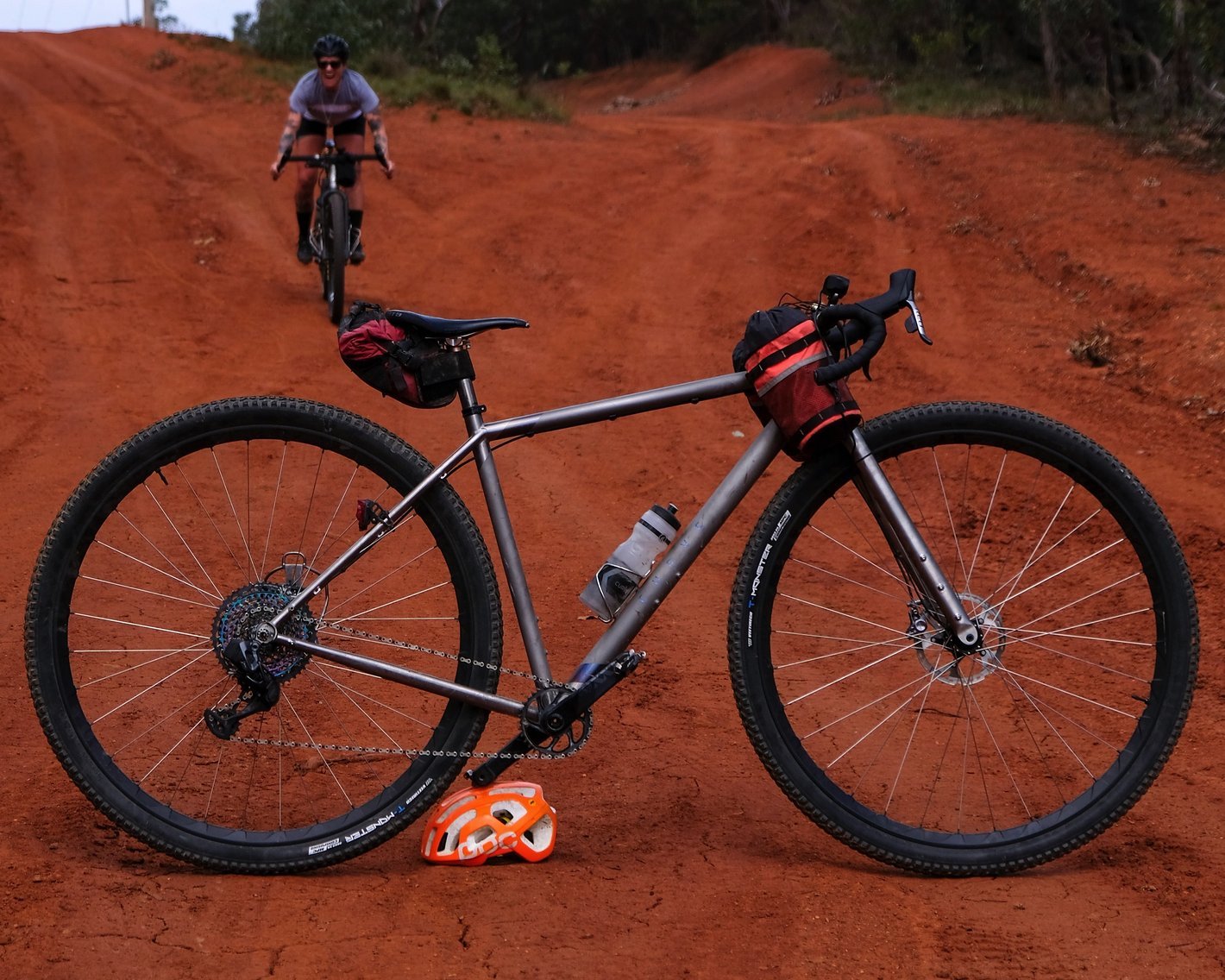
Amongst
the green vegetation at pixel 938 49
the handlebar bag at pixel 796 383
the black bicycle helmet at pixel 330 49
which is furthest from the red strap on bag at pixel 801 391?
the green vegetation at pixel 938 49

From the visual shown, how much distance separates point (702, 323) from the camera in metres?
9.41

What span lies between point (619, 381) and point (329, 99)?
329cm

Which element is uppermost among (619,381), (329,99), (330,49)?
(330,49)

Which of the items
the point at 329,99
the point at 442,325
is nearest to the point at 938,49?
the point at 329,99

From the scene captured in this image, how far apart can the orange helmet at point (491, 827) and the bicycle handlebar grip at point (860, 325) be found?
121cm

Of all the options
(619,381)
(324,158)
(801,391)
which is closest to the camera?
(801,391)

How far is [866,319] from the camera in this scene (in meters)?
3.17

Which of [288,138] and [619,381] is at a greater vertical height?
[288,138]

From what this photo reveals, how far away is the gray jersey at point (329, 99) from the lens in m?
9.70

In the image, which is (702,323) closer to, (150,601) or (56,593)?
(150,601)

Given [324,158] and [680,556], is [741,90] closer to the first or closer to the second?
[324,158]

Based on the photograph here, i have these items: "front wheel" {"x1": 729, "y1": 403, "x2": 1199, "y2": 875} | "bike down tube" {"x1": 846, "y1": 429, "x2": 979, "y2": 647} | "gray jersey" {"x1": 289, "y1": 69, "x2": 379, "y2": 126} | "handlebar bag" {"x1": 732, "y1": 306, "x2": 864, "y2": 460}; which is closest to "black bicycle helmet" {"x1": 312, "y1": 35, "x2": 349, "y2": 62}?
"gray jersey" {"x1": 289, "y1": 69, "x2": 379, "y2": 126}

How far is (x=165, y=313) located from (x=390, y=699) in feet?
19.9

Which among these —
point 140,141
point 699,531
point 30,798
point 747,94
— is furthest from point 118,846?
point 747,94
